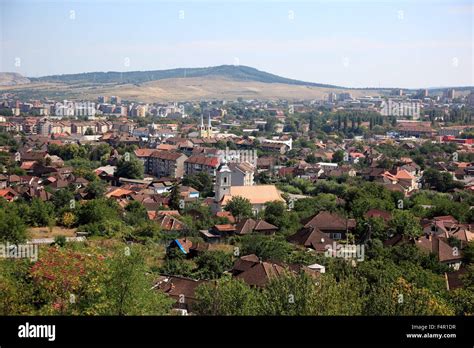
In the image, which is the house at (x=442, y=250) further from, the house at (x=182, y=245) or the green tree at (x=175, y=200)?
the green tree at (x=175, y=200)

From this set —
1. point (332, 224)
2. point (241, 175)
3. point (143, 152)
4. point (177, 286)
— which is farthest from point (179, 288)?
point (143, 152)

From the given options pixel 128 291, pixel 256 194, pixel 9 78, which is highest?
pixel 9 78

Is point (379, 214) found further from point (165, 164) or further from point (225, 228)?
point (165, 164)

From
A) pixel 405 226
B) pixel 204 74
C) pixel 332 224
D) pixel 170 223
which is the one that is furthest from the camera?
pixel 204 74

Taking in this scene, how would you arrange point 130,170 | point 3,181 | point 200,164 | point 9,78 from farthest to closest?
point 200,164, point 130,170, point 3,181, point 9,78
